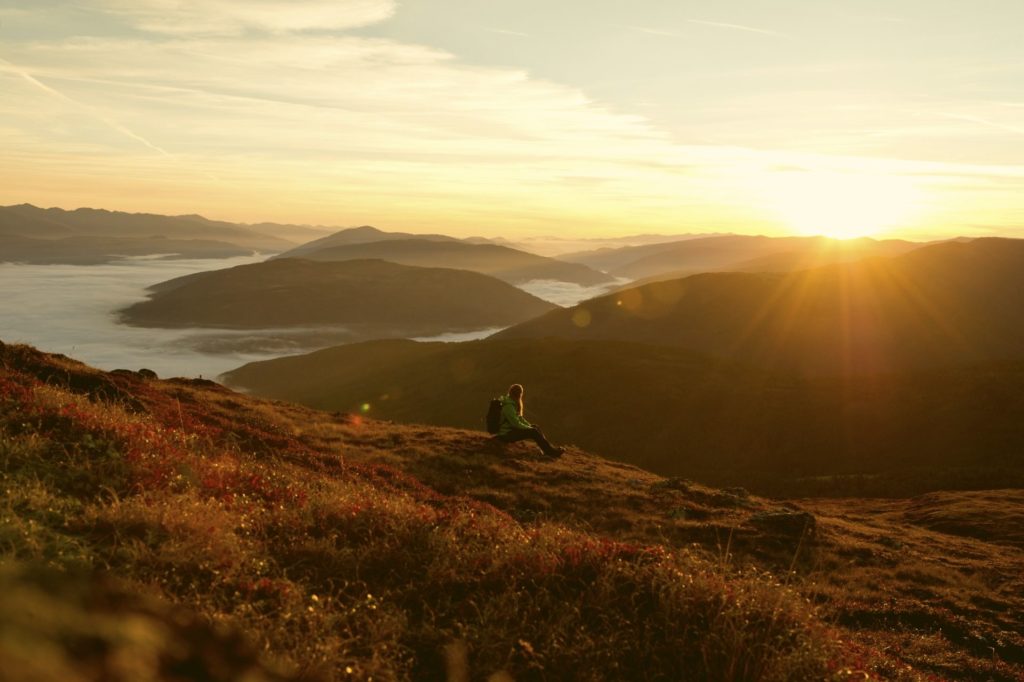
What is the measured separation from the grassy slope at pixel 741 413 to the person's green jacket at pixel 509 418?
2154 centimetres

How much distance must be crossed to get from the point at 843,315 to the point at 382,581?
156802 millimetres

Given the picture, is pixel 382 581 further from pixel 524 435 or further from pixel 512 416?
pixel 524 435

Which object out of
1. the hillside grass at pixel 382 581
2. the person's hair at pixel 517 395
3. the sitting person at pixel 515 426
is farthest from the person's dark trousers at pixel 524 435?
the hillside grass at pixel 382 581

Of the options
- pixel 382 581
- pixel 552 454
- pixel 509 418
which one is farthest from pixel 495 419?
pixel 382 581

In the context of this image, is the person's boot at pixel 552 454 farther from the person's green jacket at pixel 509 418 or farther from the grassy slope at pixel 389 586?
the grassy slope at pixel 389 586

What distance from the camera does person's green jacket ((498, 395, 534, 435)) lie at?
76.4 feet

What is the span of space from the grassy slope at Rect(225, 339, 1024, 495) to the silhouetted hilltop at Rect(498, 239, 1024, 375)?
54.8m

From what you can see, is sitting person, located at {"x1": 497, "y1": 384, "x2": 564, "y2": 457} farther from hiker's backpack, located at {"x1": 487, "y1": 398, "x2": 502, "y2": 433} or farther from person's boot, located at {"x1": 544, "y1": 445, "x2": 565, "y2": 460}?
hiker's backpack, located at {"x1": 487, "y1": 398, "x2": 502, "y2": 433}

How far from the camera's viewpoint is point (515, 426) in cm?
2367

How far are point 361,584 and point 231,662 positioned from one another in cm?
392

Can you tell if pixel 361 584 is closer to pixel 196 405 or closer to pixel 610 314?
pixel 196 405

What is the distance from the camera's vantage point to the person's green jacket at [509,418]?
23297 mm

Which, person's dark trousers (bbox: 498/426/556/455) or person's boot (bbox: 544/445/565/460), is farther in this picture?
person's boot (bbox: 544/445/565/460)

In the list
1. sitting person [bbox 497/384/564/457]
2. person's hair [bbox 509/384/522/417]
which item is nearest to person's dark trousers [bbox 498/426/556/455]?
sitting person [bbox 497/384/564/457]
